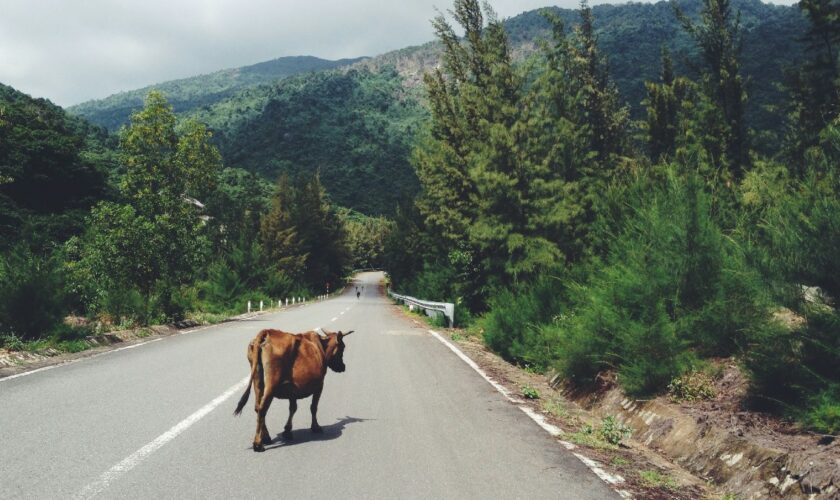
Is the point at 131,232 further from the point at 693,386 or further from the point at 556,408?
the point at 693,386

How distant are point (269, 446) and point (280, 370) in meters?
0.89

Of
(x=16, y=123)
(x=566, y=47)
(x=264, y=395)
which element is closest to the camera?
(x=264, y=395)

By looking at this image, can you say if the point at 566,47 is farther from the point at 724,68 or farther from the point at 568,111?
the point at 724,68

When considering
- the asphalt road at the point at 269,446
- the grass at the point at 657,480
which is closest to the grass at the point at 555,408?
the asphalt road at the point at 269,446

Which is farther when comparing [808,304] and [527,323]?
[527,323]

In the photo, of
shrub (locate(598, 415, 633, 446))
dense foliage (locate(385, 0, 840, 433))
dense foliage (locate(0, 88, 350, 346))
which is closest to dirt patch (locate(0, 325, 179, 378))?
dense foliage (locate(0, 88, 350, 346))

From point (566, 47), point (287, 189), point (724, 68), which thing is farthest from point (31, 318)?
point (287, 189)

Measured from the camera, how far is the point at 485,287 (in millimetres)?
19734

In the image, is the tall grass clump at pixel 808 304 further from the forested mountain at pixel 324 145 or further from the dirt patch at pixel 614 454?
the forested mountain at pixel 324 145

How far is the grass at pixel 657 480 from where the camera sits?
4.67 metres

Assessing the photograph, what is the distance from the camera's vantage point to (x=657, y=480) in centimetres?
480

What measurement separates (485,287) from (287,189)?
6521 cm

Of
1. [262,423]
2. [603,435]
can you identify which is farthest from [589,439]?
[262,423]

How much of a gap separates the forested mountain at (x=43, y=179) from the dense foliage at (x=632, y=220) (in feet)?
92.6
